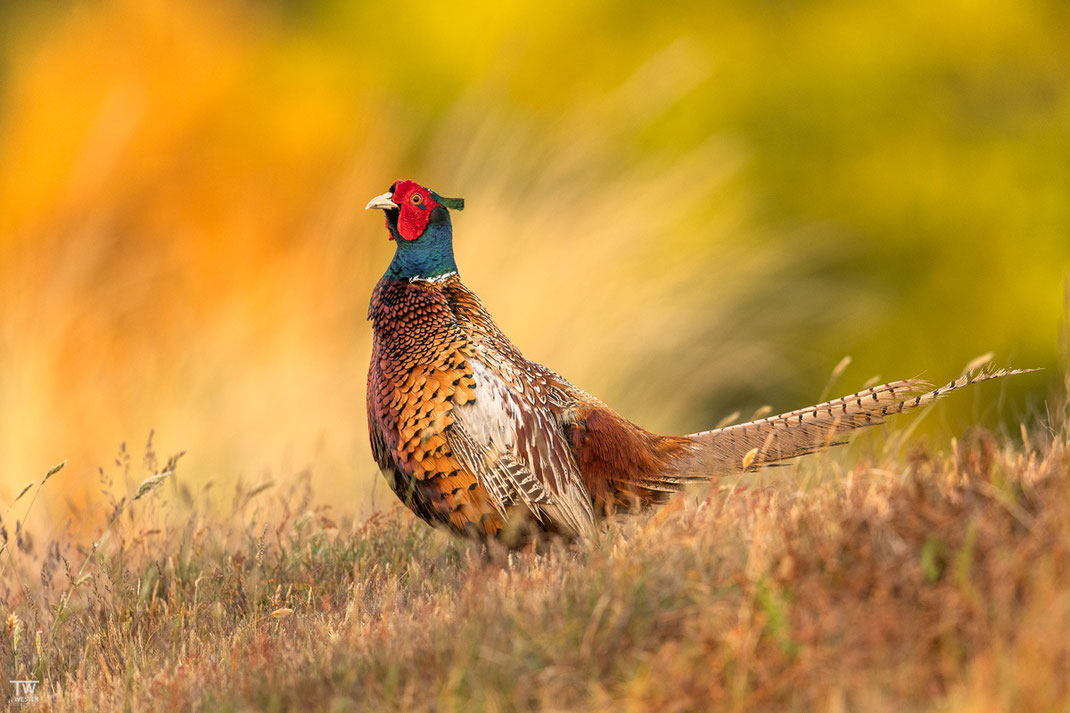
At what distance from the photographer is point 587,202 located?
7.42 metres

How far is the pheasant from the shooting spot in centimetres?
A: 413

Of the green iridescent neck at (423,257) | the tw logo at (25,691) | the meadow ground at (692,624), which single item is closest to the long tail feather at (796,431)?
the meadow ground at (692,624)

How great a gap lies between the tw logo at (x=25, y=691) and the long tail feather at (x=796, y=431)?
227 centimetres

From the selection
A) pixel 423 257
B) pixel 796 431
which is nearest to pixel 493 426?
pixel 423 257

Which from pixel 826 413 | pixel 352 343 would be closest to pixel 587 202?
pixel 352 343

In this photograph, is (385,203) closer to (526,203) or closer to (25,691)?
(25,691)

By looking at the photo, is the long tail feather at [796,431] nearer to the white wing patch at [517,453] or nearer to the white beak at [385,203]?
the white wing patch at [517,453]

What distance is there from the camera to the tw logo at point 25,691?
11.4 ft

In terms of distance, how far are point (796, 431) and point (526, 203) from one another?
350 centimetres

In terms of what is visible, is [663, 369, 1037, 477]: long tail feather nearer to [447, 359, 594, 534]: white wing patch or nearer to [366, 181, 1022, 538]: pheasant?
[366, 181, 1022, 538]: pheasant

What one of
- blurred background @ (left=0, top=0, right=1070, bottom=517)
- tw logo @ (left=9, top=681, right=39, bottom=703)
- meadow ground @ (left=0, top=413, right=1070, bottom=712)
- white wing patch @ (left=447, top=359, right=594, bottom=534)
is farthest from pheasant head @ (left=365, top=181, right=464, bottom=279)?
tw logo @ (left=9, top=681, right=39, bottom=703)

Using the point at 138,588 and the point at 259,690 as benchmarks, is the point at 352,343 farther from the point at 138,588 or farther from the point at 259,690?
the point at 259,690

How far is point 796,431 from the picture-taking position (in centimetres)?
425

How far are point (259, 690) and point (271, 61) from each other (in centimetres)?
825
